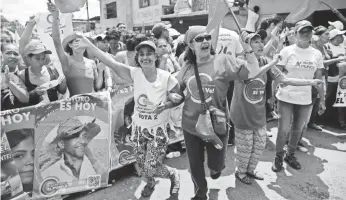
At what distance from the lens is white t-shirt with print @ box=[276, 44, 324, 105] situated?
396 centimetres

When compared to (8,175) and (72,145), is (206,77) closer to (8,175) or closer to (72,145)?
(72,145)

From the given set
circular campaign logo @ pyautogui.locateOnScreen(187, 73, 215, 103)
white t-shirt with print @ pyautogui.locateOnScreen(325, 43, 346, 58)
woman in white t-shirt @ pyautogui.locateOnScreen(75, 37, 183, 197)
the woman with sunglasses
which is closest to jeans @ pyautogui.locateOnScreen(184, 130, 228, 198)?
the woman with sunglasses

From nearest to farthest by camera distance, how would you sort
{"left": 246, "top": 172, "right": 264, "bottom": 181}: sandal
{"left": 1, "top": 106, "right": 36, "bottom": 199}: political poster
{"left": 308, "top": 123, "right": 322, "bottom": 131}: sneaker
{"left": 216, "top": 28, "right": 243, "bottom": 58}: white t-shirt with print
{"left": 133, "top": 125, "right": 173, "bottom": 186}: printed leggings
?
1. {"left": 1, "top": 106, "right": 36, "bottom": 199}: political poster
2. {"left": 133, "top": 125, "right": 173, "bottom": 186}: printed leggings
3. {"left": 246, "top": 172, "right": 264, "bottom": 181}: sandal
4. {"left": 216, "top": 28, "right": 243, "bottom": 58}: white t-shirt with print
5. {"left": 308, "top": 123, "right": 322, "bottom": 131}: sneaker

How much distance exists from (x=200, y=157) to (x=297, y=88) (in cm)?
187

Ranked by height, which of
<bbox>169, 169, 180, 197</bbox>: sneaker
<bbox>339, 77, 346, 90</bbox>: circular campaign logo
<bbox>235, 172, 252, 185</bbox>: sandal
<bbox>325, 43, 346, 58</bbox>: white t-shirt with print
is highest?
<bbox>325, 43, 346, 58</bbox>: white t-shirt with print

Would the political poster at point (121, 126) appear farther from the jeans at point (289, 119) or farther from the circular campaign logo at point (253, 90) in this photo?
the jeans at point (289, 119)

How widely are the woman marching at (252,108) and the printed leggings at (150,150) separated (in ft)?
3.41

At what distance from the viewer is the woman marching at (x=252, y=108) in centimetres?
354

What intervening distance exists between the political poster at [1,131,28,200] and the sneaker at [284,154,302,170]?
3.68 meters

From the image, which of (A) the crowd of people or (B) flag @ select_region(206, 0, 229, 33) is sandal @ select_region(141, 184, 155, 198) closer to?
(A) the crowd of people

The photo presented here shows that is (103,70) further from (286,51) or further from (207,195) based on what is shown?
(286,51)

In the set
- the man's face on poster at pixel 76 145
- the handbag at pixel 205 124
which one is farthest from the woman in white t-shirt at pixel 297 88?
the man's face on poster at pixel 76 145

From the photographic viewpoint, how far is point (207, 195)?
355cm

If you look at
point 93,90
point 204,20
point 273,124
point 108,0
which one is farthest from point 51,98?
point 108,0
